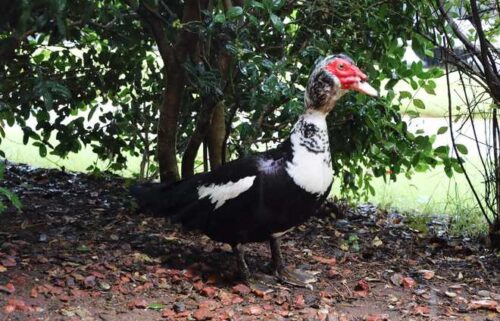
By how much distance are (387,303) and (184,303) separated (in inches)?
36.4

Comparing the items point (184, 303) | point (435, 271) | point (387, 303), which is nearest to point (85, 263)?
point (184, 303)

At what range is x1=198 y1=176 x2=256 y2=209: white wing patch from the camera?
322 cm

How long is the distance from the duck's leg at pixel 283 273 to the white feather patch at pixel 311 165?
391mm

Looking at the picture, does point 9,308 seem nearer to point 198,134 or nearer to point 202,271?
point 202,271

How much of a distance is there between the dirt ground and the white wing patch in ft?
1.17

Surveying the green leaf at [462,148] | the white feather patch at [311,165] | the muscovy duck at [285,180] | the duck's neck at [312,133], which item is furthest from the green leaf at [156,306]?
the green leaf at [462,148]

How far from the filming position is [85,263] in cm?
334

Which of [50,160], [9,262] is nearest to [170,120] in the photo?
[9,262]

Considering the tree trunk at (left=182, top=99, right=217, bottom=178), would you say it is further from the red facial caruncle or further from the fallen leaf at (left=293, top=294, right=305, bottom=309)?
the fallen leaf at (left=293, top=294, right=305, bottom=309)

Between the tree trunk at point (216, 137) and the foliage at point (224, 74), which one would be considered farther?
the tree trunk at point (216, 137)

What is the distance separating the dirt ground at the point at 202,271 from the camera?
300 centimetres

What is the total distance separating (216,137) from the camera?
4277 mm

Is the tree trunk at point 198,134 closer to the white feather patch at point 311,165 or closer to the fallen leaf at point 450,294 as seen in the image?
the white feather patch at point 311,165

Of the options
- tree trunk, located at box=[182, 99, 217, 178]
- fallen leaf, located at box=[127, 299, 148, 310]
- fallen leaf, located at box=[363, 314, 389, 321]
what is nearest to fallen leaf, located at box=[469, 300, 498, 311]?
fallen leaf, located at box=[363, 314, 389, 321]
